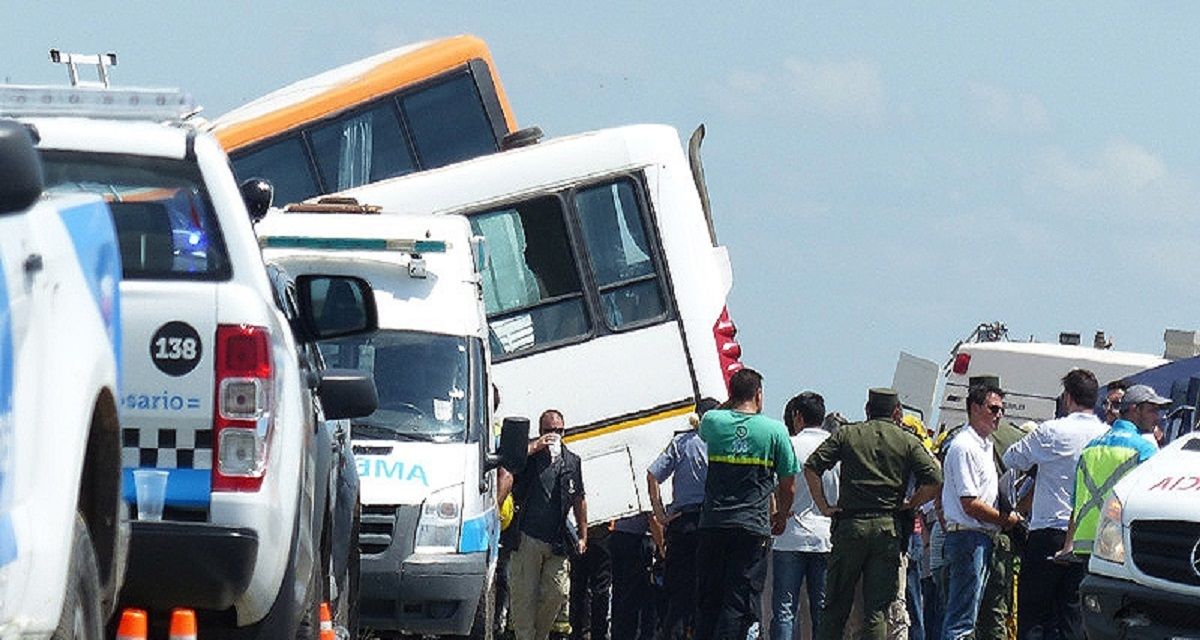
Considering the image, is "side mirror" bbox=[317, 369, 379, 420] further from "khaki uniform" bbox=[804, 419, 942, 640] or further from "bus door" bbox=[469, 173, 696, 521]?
"bus door" bbox=[469, 173, 696, 521]

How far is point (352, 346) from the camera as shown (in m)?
16.8

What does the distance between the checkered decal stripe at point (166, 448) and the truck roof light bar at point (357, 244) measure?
822 centimetres

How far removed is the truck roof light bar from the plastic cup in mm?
→ 8323

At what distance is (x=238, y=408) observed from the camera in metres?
8.38

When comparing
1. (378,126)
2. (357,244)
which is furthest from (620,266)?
(357,244)

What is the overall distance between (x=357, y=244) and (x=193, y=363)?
842cm

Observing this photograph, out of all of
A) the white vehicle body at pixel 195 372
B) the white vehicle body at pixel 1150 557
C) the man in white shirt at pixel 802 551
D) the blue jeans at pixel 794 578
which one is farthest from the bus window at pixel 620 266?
the white vehicle body at pixel 195 372

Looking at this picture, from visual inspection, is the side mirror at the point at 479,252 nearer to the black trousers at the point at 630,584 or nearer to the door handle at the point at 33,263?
the black trousers at the point at 630,584

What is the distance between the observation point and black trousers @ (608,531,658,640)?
21.0 meters

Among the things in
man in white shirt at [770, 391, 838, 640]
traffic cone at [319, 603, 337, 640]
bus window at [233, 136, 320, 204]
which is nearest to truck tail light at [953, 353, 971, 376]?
bus window at [233, 136, 320, 204]

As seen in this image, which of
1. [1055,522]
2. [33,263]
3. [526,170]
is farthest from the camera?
[526,170]

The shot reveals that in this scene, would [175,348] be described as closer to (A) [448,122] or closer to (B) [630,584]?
(B) [630,584]

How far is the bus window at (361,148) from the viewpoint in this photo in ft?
72.8

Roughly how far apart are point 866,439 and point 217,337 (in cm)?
835
